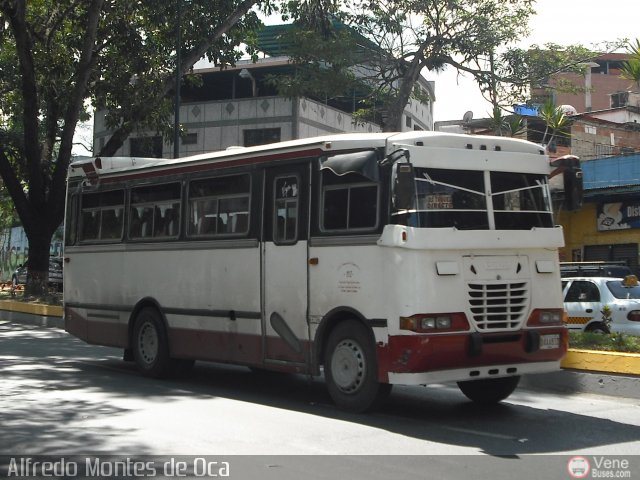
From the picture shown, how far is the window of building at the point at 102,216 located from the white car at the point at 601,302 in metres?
8.82

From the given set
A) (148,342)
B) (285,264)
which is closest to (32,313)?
(148,342)

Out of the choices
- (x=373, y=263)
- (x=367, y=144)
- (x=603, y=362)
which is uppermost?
(x=367, y=144)

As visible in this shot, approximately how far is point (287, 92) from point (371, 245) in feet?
50.8

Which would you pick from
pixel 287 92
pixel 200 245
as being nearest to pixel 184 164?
pixel 200 245

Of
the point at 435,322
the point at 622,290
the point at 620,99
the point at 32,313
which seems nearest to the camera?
the point at 435,322

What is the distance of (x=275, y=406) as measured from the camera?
29.1ft

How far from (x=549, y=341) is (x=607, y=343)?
3447 mm

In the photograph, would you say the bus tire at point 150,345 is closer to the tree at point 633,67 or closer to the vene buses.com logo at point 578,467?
the vene buses.com logo at point 578,467

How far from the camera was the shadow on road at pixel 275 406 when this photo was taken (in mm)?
7062

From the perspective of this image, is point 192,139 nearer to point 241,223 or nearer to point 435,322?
point 241,223

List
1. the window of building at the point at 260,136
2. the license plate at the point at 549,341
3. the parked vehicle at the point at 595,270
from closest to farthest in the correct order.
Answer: the license plate at the point at 549,341, the parked vehicle at the point at 595,270, the window of building at the point at 260,136

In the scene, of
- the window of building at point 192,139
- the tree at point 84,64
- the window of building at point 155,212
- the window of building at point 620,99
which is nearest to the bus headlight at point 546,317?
the window of building at point 155,212

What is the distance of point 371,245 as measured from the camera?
319 inches

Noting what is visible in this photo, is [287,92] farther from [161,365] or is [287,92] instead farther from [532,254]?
[532,254]
